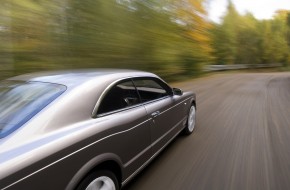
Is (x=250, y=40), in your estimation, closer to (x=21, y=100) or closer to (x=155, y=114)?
(x=155, y=114)

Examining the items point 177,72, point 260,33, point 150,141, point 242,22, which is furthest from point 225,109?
point 260,33

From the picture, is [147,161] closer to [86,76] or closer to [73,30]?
[86,76]

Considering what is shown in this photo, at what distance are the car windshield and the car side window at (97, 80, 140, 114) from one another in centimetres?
44

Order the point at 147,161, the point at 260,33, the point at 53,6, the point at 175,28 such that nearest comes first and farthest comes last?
the point at 147,161
the point at 53,6
the point at 175,28
the point at 260,33

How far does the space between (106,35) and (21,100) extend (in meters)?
7.67

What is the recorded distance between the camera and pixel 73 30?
9250 millimetres

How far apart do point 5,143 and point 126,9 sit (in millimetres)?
9754

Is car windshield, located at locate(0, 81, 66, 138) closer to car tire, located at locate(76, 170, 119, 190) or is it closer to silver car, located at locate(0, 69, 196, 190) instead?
silver car, located at locate(0, 69, 196, 190)

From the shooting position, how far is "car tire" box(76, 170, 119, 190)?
231cm

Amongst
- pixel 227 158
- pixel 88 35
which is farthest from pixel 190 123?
pixel 88 35

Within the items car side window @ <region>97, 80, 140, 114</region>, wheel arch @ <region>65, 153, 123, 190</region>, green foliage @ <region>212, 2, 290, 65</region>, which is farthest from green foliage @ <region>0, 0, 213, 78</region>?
green foliage @ <region>212, 2, 290, 65</region>

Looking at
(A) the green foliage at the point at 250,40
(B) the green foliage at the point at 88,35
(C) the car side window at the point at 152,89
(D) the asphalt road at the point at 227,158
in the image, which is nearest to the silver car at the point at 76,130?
(C) the car side window at the point at 152,89

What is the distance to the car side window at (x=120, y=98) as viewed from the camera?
2.90 metres

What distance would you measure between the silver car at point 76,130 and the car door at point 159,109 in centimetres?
2
